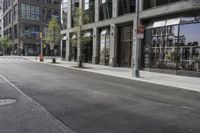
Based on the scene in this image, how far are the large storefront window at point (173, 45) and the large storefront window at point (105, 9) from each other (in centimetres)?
789

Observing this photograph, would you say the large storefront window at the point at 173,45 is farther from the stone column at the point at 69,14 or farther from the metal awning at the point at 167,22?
the stone column at the point at 69,14

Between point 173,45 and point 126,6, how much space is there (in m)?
8.84

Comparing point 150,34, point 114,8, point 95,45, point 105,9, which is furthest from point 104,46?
point 150,34

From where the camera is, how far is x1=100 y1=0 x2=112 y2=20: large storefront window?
32.0m

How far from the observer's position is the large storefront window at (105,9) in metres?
32.0

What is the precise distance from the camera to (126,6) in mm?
28859

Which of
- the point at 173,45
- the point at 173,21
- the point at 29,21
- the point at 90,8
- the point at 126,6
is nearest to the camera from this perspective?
the point at 173,21

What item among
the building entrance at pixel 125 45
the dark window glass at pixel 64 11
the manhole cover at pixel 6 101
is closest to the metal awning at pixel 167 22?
the building entrance at pixel 125 45

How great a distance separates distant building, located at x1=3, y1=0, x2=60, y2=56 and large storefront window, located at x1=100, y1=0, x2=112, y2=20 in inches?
1927

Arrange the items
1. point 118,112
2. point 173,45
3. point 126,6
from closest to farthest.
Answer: point 118,112 → point 173,45 → point 126,6

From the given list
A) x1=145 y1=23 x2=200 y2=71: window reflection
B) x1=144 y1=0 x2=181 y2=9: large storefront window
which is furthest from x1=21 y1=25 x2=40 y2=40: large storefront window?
x1=145 y1=23 x2=200 y2=71: window reflection

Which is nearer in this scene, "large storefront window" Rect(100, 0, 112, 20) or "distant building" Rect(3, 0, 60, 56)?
"large storefront window" Rect(100, 0, 112, 20)

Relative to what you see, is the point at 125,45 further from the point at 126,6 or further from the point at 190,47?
the point at 190,47

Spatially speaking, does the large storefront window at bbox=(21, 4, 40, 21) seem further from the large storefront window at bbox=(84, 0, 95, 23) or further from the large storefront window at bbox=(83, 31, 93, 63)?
the large storefront window at bbox=(83, 31, 93, 63)
